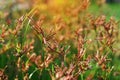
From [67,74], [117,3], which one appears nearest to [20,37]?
[67,74]

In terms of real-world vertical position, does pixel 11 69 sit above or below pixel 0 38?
below

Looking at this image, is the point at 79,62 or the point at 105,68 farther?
the point at 105,68

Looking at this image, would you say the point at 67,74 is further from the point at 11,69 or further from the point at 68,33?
the point at 68,33

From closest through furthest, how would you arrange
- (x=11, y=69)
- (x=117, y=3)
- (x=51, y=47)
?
(x=51, y=47) < (x=11, y=69) < (x=117, y=3)

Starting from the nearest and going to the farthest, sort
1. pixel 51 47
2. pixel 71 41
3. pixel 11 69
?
pixel 51 47 → pixel 11 69 → pixel 71 41

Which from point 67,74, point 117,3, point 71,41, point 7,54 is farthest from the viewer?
point 117,3

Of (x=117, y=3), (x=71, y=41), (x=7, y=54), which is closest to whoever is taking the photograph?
(x=7, y=54)

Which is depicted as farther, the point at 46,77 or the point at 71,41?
the point at 71,41

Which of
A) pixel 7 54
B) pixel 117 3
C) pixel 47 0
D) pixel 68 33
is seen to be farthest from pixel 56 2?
pixel 117 3

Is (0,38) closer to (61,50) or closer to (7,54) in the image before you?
(61,50)
